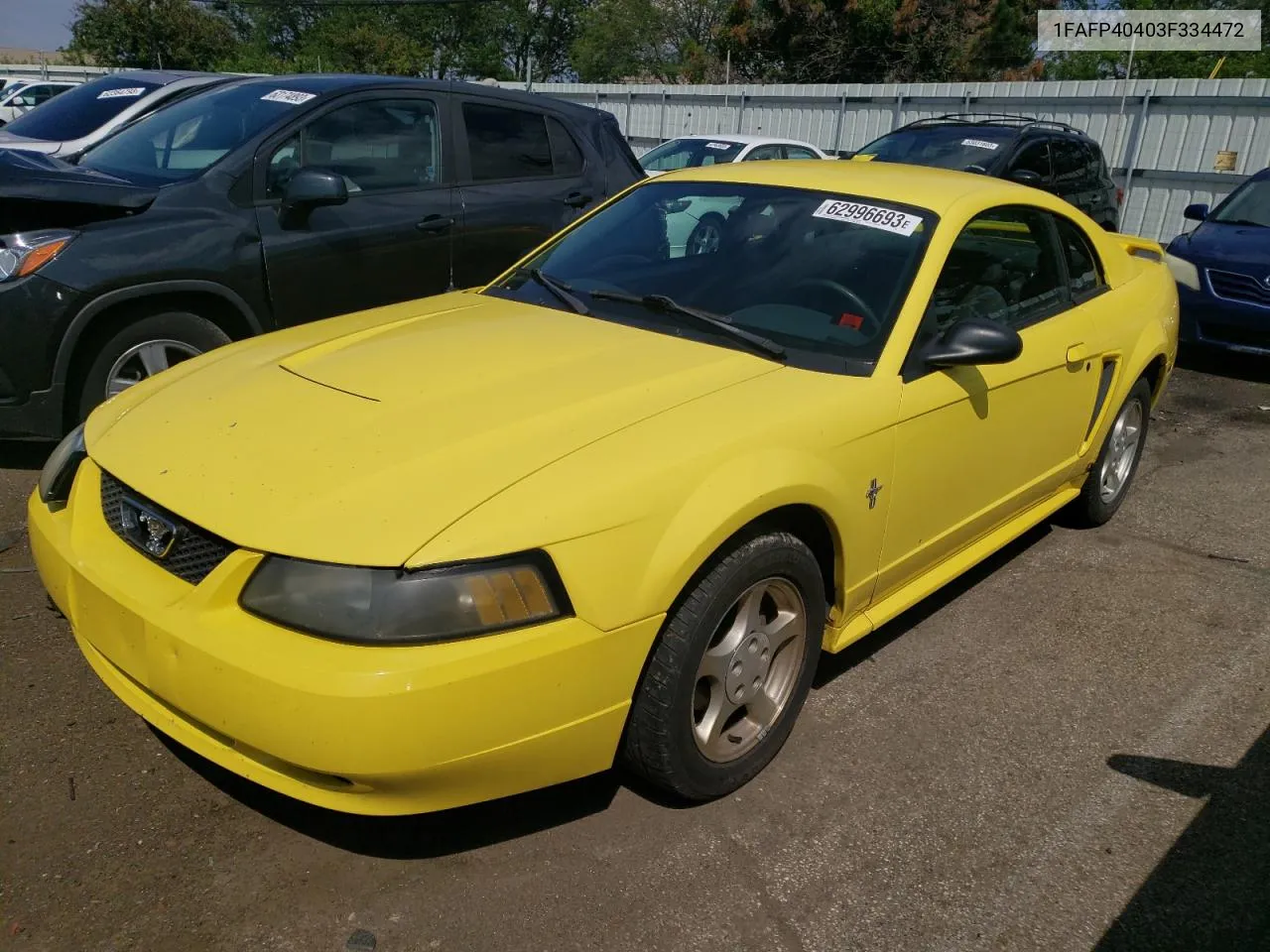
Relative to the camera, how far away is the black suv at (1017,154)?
30.1ft

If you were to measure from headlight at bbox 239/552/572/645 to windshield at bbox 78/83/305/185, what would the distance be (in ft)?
11.1

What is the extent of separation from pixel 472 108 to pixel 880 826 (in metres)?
4.57

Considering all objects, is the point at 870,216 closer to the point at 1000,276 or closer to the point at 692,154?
the point at 1000,276

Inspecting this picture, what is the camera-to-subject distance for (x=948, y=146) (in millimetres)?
9500

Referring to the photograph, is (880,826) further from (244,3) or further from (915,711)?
(244,3)

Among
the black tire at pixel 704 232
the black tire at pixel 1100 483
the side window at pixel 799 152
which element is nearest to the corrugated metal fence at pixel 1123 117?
the side window at pixel 799 152

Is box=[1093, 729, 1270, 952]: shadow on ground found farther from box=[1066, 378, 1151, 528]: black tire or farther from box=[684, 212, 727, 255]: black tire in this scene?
box=[684, 212, 727, 255]: black tire

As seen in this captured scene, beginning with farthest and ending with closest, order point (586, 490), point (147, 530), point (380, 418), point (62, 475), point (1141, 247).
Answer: point (1141, 247) → point (62, 475) → point (380, 418) → point (147, 530) → point (586, 490)

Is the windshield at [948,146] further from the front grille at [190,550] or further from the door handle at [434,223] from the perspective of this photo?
the front grille at [190,550]

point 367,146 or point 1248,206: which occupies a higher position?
point 367,146

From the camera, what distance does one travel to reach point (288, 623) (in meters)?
2.02

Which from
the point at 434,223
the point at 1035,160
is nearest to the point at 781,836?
the point at 434,223

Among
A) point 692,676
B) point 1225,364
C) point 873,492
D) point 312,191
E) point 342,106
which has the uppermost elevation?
point 342,106

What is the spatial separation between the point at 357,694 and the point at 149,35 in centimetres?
4449
